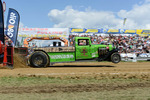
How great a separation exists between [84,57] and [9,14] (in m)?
13.5

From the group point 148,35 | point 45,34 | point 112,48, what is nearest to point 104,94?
point 112,48

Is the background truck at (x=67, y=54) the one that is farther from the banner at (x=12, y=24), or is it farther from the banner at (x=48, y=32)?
the banner at (x=48, y=32)

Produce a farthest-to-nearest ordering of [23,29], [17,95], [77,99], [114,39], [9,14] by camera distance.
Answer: [114,39], [23,29], [9,14], [17,95], [77,99]

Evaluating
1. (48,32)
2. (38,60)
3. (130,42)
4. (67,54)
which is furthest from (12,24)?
(130,42)

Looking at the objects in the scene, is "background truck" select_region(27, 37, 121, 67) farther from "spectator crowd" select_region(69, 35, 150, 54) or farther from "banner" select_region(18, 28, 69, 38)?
"spectator crowd" select_region(69, 35, 150, 54)

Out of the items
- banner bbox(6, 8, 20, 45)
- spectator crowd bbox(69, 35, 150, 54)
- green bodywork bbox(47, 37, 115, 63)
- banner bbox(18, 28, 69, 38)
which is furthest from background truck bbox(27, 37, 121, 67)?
spectator crowd bbox(69, 35, 150, 54)

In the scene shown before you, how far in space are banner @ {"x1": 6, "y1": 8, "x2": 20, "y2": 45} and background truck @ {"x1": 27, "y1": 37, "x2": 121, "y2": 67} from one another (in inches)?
396

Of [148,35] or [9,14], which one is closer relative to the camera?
[9,14]

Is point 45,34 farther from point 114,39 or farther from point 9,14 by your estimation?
point 114,39

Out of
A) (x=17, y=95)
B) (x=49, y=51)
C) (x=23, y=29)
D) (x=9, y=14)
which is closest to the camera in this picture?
(x=17, y=95)

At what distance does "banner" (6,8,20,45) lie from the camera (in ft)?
71.6

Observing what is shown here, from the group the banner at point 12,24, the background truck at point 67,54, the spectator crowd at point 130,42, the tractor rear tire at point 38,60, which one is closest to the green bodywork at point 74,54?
the background truck at point 67,54

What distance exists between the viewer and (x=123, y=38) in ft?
99.0

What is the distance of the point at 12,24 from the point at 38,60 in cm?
1163
